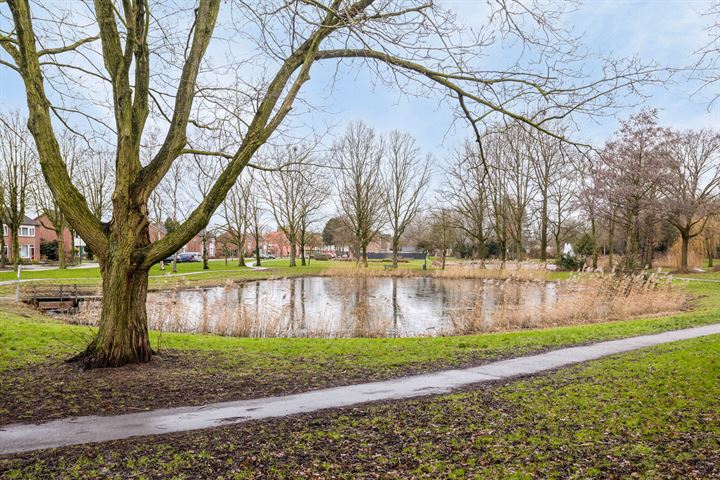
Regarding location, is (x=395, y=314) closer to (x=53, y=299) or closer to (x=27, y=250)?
(x=53, y=299)

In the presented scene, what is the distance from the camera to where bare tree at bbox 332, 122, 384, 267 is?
4094cm

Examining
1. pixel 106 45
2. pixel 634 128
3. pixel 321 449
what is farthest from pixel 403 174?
pixel 321 449

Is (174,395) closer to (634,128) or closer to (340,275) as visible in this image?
(340,275)

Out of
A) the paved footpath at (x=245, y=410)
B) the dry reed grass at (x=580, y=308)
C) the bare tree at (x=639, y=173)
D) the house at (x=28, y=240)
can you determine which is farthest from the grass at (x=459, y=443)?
the house at (x=28, y=240)

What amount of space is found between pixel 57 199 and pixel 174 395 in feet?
11.0

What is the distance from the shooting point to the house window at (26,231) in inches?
2010

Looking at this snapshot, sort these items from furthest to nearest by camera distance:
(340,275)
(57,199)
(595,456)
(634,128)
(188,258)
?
(188,258) → (340,275) → (634,128) → (57,199) → (595,456)

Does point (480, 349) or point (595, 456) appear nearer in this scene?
point (595, 456)

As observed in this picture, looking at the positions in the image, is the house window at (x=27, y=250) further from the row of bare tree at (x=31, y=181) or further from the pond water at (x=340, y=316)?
the pond water at (x=340, y=316)

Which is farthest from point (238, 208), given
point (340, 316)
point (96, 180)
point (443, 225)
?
point (340, 316)

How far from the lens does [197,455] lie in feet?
13.8

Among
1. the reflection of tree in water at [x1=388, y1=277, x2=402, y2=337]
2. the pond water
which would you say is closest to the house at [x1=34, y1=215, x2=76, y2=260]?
the pond water

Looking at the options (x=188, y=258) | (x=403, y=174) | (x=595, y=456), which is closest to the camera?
(x=595, y=456)

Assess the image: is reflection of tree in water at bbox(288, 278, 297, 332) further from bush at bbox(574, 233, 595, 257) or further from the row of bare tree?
bush at bbox(574, 233, 595, 257)
